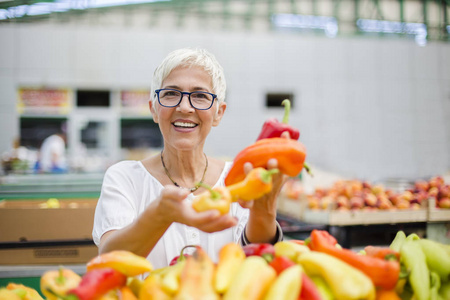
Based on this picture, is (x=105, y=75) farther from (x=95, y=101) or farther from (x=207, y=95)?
(x=207, y=95)

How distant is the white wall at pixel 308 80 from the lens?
11.2 metres

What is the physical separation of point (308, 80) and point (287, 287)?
1226 centimetres

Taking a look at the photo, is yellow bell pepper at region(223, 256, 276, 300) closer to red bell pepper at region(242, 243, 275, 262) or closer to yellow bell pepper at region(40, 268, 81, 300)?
red bell pepper at region(242, 243, 275, 262)

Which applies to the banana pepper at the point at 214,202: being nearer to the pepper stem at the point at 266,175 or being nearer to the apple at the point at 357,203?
A: the pepper stem at the point at 266,175

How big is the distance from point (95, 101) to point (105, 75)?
945mm

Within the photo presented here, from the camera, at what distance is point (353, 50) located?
12812 millimetres

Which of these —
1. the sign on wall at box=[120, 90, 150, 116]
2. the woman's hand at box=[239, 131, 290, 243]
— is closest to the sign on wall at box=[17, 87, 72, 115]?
the sign on wall at box=[120, 90, 150, 116]

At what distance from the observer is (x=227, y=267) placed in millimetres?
1132

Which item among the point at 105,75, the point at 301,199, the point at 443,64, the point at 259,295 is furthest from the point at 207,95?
the point at 443,64

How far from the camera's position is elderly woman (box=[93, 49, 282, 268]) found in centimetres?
144

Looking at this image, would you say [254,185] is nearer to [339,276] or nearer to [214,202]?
[214,202]

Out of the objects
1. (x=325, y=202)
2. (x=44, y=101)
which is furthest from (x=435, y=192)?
(x=44, y=101)

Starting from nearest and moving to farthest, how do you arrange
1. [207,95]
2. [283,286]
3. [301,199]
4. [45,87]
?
[283,286], [207,95], [301,199], [45,87]

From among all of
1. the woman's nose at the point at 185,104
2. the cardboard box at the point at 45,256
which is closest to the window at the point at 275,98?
the cardboard box at the point at 45,256
